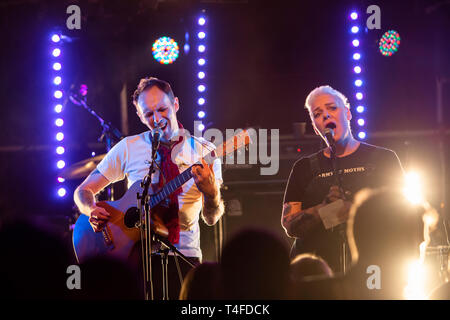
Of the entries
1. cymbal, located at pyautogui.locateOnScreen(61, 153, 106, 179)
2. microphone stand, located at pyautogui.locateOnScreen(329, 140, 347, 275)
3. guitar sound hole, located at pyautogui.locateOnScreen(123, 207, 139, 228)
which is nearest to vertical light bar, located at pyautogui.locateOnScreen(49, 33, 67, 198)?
cymbal, located at pyautogui.locateOnScreen(61, 153, 106, 179)

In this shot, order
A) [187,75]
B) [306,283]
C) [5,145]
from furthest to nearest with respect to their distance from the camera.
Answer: [5,145] → [187,75] → [306,283]

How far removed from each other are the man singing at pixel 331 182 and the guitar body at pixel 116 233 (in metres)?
0.92

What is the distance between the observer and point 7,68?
5867 millimetres

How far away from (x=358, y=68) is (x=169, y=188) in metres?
2.19

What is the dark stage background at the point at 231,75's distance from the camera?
175 inches

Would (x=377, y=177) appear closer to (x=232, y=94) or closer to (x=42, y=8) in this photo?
(x=232, y=94)

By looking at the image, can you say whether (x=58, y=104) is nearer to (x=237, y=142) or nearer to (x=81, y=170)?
(x=81, y=170)

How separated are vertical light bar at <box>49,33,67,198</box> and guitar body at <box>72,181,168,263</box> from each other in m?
1.47

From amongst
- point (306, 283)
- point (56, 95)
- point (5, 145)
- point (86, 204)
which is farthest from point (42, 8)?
point (306, 283)

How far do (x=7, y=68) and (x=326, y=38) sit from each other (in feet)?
12.5

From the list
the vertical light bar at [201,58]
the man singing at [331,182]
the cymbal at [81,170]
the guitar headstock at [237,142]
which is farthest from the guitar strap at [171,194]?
the vertical light bar at [201,58]

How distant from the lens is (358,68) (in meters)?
4.34

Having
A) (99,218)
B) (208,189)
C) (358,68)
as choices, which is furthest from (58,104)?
(358,68)

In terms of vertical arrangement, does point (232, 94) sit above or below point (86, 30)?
below
